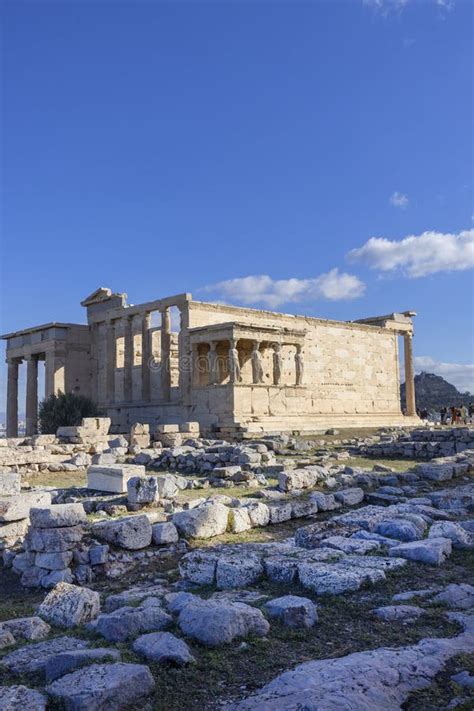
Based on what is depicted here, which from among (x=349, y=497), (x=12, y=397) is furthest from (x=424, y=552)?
(x=12, y=397)

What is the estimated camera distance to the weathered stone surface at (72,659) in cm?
343

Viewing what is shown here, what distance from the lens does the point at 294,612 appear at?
4391mm

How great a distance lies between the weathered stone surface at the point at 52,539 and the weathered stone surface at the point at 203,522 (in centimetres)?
119

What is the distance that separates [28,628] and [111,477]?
280 inches

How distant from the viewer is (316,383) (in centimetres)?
3148

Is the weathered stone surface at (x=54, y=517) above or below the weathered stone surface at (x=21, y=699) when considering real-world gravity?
above

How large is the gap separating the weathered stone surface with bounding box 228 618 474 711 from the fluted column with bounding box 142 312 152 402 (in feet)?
84.3

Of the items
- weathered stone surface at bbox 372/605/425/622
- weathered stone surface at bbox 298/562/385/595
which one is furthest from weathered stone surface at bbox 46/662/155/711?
weathered stone surface at bbox 298/562/385/595

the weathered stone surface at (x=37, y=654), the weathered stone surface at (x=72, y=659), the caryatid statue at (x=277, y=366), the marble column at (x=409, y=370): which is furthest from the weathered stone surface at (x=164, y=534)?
the marble column at (x=409, y=370)

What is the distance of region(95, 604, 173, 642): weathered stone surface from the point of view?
408cm

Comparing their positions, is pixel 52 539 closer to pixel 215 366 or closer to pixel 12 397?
pixel 215 366

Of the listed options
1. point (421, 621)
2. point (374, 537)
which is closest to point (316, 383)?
point (374, 537)

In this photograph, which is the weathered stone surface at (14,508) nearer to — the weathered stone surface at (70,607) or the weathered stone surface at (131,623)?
the weathered stone surface at (70,607)

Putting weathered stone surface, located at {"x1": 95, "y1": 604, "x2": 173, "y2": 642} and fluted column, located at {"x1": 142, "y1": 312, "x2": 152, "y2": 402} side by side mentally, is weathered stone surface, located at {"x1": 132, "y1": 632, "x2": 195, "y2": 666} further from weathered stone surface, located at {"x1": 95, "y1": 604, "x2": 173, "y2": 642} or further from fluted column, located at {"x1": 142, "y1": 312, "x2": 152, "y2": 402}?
fluted column, located at {"x1": 142, "y1": 312, "x2": 152, "y2": 402}
